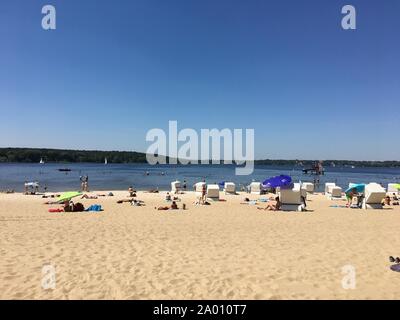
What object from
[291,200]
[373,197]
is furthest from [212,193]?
[373,197]

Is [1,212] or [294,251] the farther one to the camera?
[1,212]

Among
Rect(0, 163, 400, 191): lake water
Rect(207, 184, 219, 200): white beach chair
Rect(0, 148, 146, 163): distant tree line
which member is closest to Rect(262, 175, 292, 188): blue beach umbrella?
Rect(207, 184, 219, 200): white beach chair

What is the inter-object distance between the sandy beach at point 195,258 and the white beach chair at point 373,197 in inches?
224

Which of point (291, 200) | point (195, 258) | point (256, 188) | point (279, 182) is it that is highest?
point (279, 182)

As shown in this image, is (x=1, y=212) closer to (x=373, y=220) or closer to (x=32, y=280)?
(x=32, y=280)

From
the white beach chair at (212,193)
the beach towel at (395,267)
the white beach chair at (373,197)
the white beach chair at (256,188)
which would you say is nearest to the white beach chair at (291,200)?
the white beach chair at (373,197)

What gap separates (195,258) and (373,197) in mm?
15249

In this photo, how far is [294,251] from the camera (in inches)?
349

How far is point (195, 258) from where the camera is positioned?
809 cm

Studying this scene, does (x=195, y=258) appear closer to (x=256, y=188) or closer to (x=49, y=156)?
(x=256, y=188)

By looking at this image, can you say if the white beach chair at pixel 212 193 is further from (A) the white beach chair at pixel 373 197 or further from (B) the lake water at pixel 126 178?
(B) the lake water at pixel 126 178
